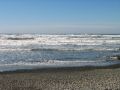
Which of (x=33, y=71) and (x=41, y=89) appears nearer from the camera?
(x=41, y=89)

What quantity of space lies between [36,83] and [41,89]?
1.31 m

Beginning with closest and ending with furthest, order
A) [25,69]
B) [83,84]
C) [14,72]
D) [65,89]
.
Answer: [65,89] → [83,84] → [14,72] → [25,69]

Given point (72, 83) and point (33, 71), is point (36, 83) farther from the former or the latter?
point (33, 71)

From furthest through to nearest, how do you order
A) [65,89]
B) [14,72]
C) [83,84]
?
[14,72] → [83,84] → [65,89]

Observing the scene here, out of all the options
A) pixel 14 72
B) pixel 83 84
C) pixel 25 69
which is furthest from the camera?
pixel 25 69

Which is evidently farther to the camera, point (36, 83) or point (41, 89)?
point (36, 83)

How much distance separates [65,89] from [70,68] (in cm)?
787

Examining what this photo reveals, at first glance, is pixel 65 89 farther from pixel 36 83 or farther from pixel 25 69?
pixel 25 69

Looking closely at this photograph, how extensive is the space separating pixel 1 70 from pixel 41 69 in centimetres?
249

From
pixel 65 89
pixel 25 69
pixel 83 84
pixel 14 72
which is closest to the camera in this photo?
pixel 65 89

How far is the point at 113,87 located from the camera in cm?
1232

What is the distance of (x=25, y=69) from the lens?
755 inches

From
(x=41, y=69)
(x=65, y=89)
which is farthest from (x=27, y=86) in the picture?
(x=41, y=69)

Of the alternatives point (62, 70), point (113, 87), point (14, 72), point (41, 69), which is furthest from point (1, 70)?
point (113, 87)
